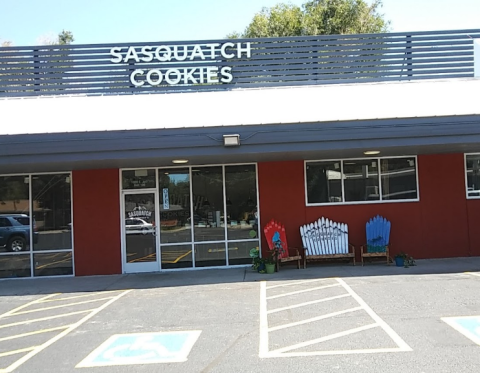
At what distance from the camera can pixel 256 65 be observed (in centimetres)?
1397

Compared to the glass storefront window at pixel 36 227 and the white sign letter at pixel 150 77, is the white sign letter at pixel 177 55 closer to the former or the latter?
the white sign letter at pixel 150 77

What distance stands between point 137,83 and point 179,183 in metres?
3.26

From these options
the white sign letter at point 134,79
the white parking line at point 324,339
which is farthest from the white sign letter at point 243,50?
the white parking line at point 324,339

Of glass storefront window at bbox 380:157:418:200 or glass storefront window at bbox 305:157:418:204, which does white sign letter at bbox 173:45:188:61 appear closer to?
glass storefront window at bbox 305:157:418:204

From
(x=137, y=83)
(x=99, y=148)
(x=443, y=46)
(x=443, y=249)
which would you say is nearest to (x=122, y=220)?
(x=99, y=148)

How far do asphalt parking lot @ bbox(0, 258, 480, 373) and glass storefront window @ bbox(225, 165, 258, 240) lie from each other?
1.67m

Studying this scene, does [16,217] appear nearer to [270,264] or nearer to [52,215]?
[52,215]

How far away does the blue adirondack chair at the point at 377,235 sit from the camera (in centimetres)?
1229

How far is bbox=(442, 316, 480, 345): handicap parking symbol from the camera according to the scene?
6.05m

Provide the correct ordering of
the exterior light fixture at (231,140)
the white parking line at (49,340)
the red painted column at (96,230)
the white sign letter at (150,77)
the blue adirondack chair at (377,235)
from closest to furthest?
the white parking line at (49,340) < the exterior light fixture at (231,140) < the blue adirondack chair at (377,235) < the red painted column at (96,230) < the white sign letter at (150,77)

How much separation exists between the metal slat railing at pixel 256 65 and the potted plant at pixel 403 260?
17.1 feet

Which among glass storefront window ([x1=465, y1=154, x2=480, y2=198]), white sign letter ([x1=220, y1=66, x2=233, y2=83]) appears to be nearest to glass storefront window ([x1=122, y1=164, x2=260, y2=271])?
white sign letter ([x1=220, y1=66, x2=233, y2=83])

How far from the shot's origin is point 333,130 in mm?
10445

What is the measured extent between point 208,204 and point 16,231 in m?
5.20
